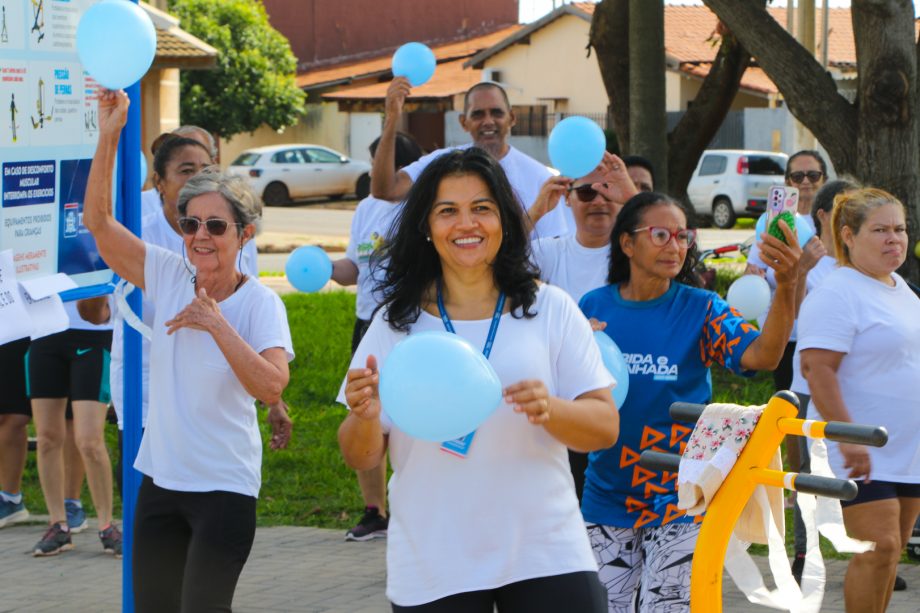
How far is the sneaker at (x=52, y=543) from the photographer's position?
283 inches

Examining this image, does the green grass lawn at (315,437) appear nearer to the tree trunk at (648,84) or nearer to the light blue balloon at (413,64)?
the tree trunk at (648,84)

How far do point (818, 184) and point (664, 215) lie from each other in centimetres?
325

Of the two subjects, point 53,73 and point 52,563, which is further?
point 52,563

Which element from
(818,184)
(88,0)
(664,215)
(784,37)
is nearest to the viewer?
(664,215)

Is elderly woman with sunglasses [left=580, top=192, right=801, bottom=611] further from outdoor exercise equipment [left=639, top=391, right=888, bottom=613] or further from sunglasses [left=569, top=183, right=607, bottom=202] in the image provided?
outdoor exercise equipment [left=639, top=391, right=888, bottom=613]

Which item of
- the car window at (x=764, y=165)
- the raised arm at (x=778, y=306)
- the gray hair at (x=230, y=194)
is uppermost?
the car window at (x=764, y=165)

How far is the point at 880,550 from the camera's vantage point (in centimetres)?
488

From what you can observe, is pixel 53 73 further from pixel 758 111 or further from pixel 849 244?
pixel 758 111

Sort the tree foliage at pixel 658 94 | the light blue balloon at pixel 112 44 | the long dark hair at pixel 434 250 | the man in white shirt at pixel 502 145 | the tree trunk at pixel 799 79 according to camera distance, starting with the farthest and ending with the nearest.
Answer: the tree foliage at pixel 658 94 → the tree trunk at pixel 799 79 → the man in white shirt at pixel 502 145 → the light blue balloon at pixel 112 44 → the long dark hair at pixel 434 250

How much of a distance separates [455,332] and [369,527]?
427cm

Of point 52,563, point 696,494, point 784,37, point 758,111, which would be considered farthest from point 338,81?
point 696,494

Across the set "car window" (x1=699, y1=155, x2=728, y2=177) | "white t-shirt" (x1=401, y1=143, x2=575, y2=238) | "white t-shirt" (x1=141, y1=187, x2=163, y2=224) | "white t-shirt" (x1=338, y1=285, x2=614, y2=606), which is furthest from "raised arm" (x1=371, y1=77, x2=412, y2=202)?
"car window" (x1=699, y1=155, x2=728, y2=177)

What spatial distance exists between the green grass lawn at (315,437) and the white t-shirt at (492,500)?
4482 millimetres

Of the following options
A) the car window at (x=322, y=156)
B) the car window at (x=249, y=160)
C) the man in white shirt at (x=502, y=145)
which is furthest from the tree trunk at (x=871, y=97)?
the car window at (x=322, y=156)
